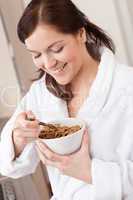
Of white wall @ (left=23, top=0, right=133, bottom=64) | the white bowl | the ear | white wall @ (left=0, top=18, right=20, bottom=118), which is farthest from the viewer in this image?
white wall @ (left=0, top=18, right=20, bottom=118)

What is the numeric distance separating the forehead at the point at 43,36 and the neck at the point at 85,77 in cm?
16

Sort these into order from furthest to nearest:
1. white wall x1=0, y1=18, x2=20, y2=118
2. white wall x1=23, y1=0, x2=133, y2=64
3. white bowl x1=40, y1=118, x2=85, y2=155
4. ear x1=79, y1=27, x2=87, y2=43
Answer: white wall x1=0, y1=18, x2=20, y2=118, white wall x1=23, y1=0, x2=133, y2=64, ear x1=79, y1=27, x2=87, y2=43, white bowl x1=40, y1=118, x2=85, y2=155

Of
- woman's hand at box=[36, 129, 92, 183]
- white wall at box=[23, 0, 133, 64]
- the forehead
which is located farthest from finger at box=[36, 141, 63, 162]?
white wall at box=[23, 0, 133, 64]

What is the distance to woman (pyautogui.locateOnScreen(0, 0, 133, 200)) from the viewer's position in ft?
3.17

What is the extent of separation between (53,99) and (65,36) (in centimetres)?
24

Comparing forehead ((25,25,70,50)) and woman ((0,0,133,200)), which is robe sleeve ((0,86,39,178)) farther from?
forehead ((25,25,70,50))

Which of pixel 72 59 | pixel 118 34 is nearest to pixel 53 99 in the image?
pixel 72 59

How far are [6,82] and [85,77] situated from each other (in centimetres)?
69

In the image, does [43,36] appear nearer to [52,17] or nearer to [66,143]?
[52,17]

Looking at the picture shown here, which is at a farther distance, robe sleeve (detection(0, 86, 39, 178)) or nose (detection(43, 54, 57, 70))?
robe sleeve (detection(0, 86, 39, 178))

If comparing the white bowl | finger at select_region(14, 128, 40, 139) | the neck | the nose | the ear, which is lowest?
the white bowl

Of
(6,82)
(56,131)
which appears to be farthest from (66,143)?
(6,82)

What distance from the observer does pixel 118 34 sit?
152 centimetres

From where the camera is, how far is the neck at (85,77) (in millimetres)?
1089
